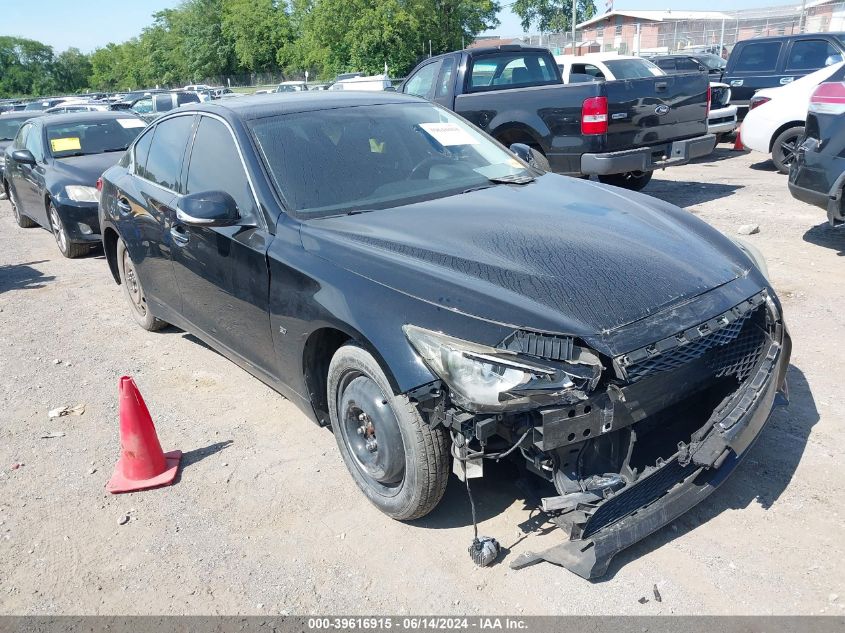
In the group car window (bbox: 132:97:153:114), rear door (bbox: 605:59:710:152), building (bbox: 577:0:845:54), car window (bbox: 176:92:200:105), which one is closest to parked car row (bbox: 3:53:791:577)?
rear door (bbox: 605:59:710:152)

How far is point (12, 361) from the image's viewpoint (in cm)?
565

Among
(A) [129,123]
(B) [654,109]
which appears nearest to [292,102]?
(B) [654,109]

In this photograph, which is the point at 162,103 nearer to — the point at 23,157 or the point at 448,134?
the point at 23,157

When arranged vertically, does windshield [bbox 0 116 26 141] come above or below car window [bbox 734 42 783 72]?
below

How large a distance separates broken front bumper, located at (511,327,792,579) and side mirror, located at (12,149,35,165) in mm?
8830

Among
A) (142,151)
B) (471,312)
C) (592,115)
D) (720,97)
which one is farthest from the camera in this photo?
(720,97)

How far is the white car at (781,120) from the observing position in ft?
33.8

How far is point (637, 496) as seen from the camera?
275 centimetres

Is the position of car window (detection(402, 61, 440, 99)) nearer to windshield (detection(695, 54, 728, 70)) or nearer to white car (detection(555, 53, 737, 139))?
white car (detection(555, 53, 737, 139))

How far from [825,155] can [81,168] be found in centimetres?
819

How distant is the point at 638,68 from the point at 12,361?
429 inches

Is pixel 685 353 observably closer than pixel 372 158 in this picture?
Yes

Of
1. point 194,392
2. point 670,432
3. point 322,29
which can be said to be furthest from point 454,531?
point 322,29

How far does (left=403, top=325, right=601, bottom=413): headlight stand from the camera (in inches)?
101
